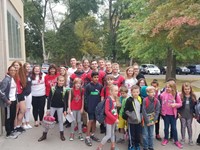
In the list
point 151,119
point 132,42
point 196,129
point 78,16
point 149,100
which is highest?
point 78,16

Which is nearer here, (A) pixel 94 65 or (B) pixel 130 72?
(B) pixel 130 72

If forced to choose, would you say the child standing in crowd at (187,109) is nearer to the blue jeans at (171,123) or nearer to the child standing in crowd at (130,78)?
the blue jeans at (171,123)

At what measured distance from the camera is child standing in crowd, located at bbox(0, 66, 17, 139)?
20.9ft

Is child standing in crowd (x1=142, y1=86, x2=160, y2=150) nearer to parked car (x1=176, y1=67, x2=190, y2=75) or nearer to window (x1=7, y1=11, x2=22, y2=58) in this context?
window (x1=7, y1=11, x2=22, y2=58)

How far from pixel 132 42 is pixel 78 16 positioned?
78.9 ft

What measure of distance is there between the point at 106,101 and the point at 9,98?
2.34 m

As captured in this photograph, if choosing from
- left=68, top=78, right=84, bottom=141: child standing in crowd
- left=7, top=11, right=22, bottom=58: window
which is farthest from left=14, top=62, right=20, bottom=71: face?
left=7, top=11, right=22, bottom=58: window

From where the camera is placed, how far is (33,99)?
7691 millimetres

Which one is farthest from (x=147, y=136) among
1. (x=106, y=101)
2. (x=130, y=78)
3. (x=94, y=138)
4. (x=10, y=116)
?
(x=10, y=116)

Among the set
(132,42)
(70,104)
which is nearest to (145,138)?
(70,104)

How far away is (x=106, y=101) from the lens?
5.84m

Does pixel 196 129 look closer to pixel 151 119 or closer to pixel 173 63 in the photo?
pixel 151 119

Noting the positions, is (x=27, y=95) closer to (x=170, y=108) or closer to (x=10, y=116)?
(x=10, y=116)

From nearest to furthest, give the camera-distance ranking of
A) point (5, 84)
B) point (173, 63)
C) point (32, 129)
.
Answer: point (5, 84) < point (32, 129) < point (173, 63)
